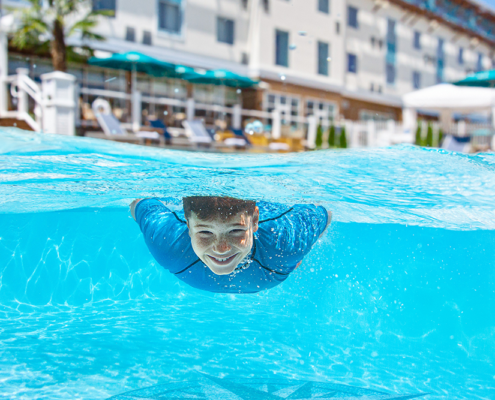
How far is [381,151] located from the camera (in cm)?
608

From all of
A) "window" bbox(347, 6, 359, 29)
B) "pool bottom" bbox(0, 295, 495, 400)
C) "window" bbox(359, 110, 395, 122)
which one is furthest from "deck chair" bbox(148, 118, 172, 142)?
"window" bbox(359, 110, 395, 122)

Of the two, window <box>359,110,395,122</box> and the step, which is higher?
window <box>359,110,395,122</box>

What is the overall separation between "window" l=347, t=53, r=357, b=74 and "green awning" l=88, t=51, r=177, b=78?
14618mm

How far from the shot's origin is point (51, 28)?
15.6 meters

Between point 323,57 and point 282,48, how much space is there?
3.36 metres

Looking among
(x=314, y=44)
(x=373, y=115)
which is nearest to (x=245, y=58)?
(x=314, y=44)

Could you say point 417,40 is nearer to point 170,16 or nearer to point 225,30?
point 225,30

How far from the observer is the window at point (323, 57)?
2659cm

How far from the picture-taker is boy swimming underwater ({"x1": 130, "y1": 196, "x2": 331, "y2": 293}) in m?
4.41

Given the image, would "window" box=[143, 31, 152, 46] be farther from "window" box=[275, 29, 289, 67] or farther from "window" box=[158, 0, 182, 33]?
"window" box=[275, 29, 289, 67]

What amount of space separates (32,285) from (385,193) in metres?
9.13

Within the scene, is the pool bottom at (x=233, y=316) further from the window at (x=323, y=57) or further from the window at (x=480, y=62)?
the window at (x=480, y=62)

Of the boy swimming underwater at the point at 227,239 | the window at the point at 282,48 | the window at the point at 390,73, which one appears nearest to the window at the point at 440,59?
the window at the point at 390,73

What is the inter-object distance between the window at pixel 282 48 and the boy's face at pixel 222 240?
21.3 m
